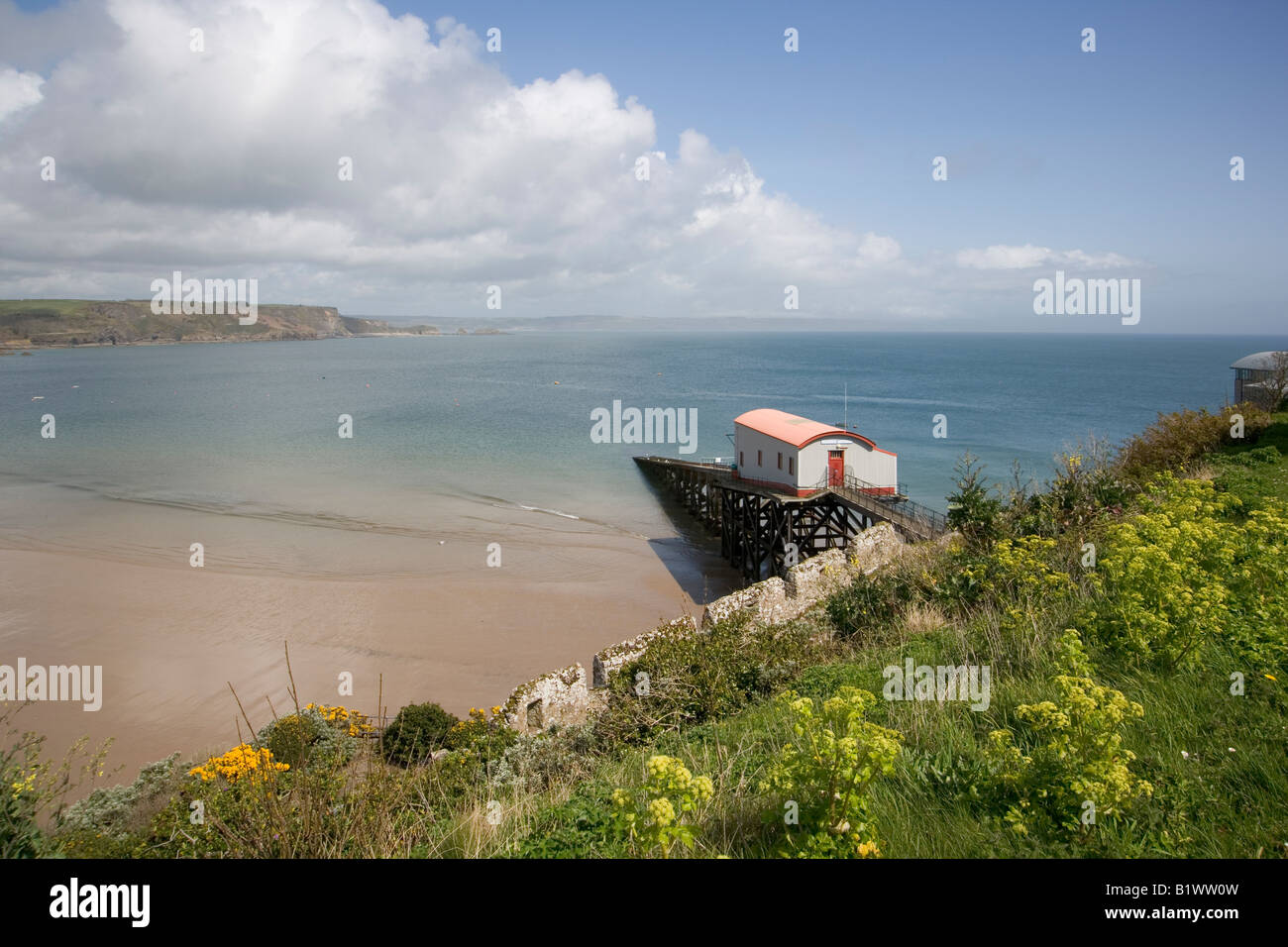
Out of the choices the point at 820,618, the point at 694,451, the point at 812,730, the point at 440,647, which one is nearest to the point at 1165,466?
the point at 820,618

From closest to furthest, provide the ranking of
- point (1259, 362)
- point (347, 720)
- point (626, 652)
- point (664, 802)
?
point (664, 802) < point (626, 652) < point (347, 720) < point (1259, 362)

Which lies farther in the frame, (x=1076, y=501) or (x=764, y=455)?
(x=764, y=455)

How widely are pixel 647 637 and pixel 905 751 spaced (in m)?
7.67

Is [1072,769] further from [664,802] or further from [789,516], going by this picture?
[789,516]

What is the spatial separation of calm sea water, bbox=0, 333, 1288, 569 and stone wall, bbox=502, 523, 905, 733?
2071 cm

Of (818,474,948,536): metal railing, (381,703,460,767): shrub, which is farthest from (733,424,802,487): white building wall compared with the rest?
(381,703,460,767): shrub

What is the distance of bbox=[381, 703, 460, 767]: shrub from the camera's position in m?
13.5

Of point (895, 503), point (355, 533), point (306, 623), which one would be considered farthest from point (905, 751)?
point (355, 533)

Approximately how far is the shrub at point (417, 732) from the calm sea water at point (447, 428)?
19011 millimetres

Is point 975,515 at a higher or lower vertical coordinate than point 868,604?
higher

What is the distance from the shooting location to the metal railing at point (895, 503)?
22.1 meters

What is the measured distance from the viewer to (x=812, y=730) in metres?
4.36

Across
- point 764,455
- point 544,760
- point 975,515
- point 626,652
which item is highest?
point 764,455

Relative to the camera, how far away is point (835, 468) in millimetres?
28406
